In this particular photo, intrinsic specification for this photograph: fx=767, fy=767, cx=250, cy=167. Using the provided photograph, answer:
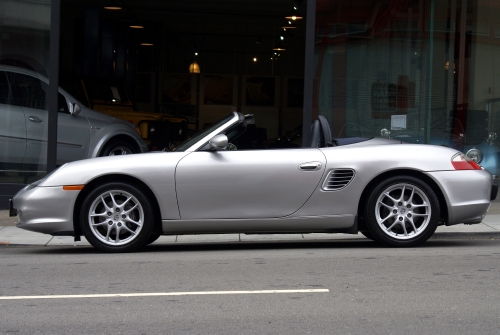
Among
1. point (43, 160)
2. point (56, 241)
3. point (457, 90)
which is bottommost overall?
point (56, 241)

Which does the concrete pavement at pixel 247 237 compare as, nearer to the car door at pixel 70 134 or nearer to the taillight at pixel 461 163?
the taillight at pixel 461 163

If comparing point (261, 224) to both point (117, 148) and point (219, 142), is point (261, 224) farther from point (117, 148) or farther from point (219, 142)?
point (117, 148)

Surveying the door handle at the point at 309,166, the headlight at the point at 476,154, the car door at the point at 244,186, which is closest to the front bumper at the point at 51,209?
the car door at the point at 244,186

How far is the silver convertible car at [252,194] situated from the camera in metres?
7.36

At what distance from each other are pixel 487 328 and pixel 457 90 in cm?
934

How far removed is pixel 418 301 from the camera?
5.20 meters

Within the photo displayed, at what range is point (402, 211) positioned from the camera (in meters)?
→ 7.49

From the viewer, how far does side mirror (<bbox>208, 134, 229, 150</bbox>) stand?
7312 mm

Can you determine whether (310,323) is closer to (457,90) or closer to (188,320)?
(188,320)

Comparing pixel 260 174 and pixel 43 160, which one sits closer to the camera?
pixel 260 174

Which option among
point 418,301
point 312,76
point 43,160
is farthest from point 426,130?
point 418,301

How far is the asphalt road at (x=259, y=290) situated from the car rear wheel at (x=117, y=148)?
5742 millimetres

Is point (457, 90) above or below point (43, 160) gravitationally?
above

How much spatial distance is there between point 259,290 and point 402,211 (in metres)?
2.38
